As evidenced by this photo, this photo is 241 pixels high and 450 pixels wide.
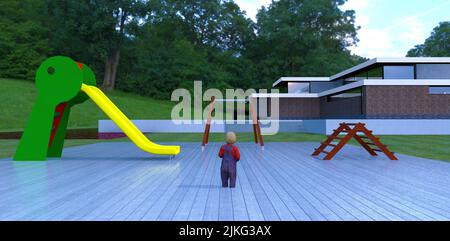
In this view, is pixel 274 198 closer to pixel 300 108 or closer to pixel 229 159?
pixel 229 159

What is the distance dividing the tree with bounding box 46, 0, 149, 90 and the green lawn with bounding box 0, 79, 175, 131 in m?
10.6

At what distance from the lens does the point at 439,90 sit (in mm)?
27156

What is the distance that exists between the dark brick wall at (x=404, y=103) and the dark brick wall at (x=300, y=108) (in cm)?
1274

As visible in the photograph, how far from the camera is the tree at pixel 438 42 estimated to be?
2593 inches

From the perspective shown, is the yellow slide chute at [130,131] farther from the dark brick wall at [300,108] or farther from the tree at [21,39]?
the tree at [21,39]

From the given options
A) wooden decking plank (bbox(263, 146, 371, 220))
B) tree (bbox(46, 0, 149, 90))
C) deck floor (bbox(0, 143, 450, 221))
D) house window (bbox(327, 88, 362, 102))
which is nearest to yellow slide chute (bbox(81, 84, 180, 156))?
deck floor (bbox(0, 143, 450, 221))

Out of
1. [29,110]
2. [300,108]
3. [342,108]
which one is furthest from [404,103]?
[29,110]

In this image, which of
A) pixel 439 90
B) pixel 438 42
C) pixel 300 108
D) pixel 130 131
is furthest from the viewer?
pixel 438 42

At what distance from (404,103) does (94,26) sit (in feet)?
135

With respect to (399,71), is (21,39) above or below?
above

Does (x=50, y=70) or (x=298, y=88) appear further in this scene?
(x=298, y=88)

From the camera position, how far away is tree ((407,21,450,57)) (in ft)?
216

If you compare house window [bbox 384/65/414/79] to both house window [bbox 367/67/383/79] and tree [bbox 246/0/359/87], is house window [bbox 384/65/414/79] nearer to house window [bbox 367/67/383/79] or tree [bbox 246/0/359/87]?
house window [bbox 367/67/383/79]

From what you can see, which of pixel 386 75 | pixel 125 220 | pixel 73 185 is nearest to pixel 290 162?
pixel 73 185
